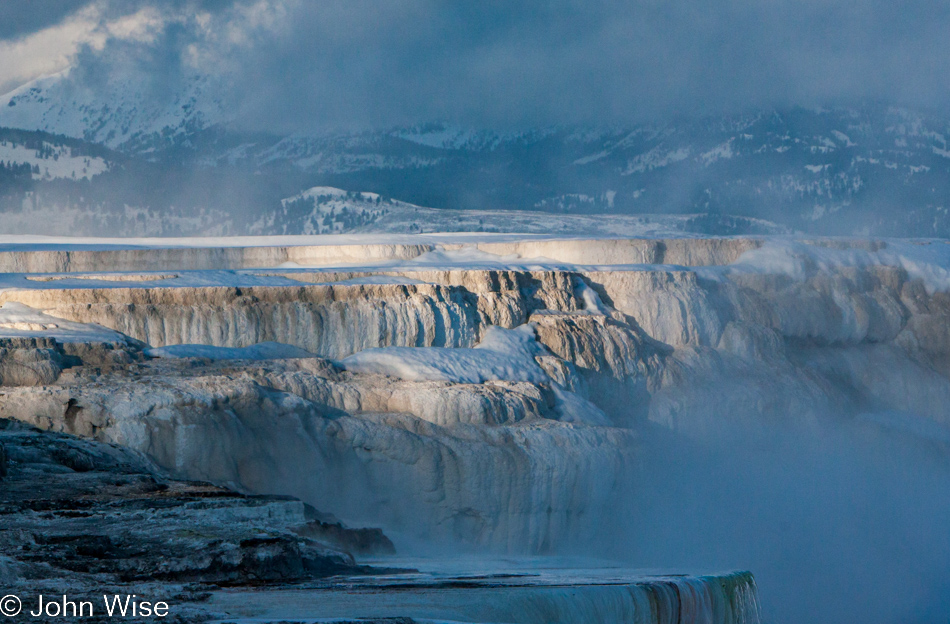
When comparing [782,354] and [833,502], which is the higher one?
[782,354]

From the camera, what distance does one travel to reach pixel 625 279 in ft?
80.5

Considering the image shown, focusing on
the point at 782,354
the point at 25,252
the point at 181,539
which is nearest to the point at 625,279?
the point at 782,354

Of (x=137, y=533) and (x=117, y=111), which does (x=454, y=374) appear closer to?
(x=137, y=533)

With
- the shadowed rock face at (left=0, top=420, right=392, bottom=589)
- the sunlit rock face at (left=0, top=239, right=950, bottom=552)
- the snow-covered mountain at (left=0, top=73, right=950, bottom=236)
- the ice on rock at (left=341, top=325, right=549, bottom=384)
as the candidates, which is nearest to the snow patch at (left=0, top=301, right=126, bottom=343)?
the sunlit rock face at (left=0, top=239, right=950, bottom=552)

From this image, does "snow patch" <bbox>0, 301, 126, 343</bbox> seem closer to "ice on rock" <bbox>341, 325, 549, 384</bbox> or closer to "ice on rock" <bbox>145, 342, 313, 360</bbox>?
"ice on rock" <bbox>145, 342, 313, 360</bbox>

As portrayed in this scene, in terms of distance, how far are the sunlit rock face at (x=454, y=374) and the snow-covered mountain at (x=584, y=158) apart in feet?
147

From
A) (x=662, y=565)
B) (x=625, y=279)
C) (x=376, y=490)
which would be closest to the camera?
(x=376, y=490)

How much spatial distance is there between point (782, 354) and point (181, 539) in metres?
16.1

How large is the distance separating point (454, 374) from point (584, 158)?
73985 mm

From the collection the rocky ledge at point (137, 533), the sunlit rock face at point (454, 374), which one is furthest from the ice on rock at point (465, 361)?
the rocky ledge at point (137, 533)

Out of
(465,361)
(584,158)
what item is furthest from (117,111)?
(465,361)

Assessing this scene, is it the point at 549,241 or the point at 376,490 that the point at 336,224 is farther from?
the point at 376,490

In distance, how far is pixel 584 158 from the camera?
304ft

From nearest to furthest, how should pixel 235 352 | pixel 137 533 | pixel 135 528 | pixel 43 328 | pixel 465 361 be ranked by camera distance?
pixel 137 533 → pixel 135 528 → pixel 43 328 → pixel 235 352 → pixel 465 361
